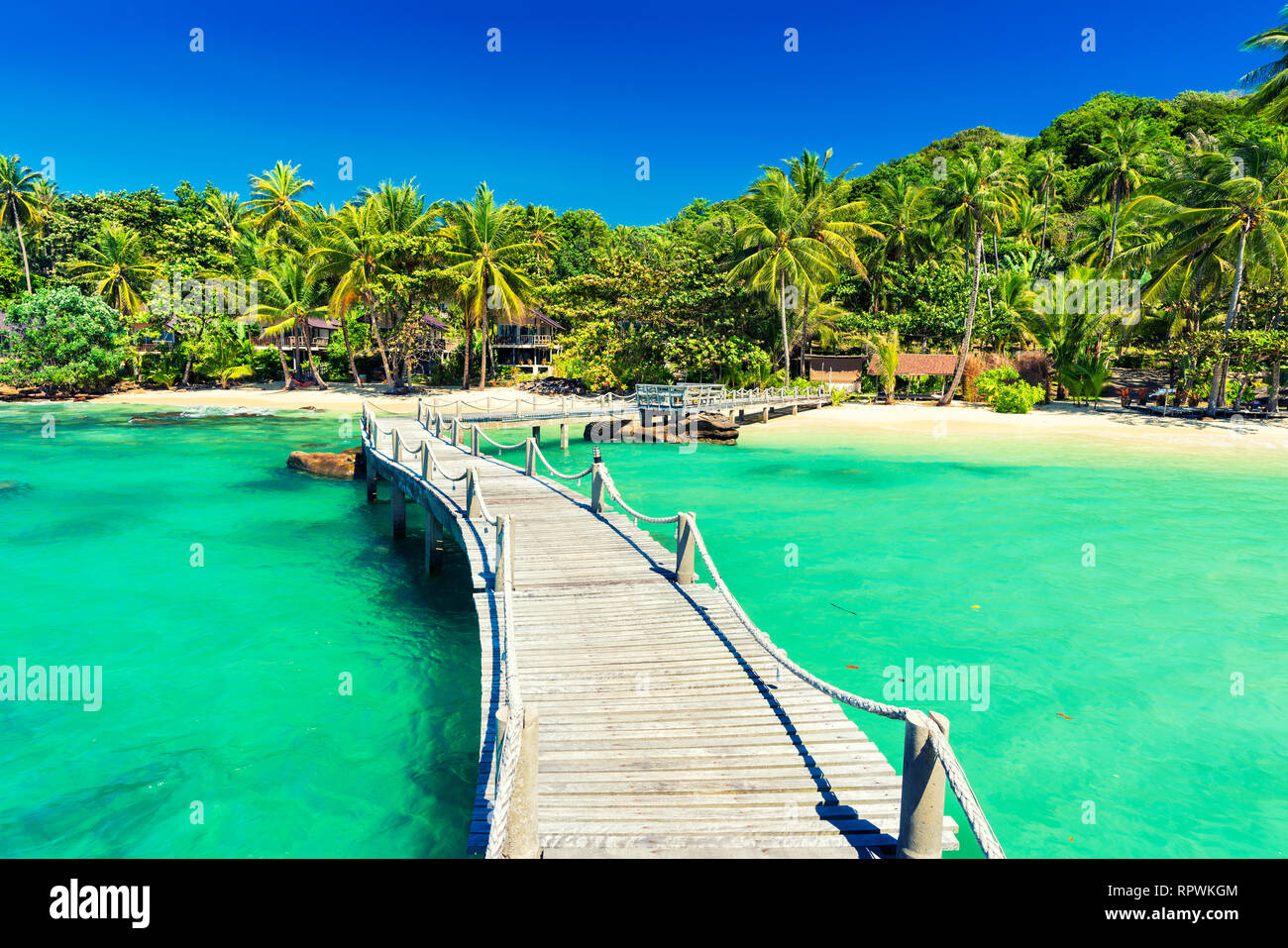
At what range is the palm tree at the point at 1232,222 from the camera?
30609mm

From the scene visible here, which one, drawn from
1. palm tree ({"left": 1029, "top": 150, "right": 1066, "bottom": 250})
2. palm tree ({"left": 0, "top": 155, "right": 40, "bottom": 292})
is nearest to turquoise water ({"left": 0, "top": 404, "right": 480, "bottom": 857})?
palm tree ({"left": 0, "top": 155, "right": 40, "bottom": 292})

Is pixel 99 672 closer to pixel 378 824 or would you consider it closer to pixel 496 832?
pixel 378 824

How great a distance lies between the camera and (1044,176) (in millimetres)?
58156

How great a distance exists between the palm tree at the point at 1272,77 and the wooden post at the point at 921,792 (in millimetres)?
40911

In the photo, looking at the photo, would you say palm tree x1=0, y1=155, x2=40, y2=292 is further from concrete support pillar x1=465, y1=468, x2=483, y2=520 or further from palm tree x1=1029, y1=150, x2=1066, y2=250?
palm tree x1=1029, y1=150, x2=1066, y2=250

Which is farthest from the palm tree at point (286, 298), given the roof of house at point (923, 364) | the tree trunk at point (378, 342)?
the roof of house at point (923, 364)

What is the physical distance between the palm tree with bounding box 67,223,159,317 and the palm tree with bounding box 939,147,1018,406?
180 feet

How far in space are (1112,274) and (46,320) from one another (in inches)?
2440

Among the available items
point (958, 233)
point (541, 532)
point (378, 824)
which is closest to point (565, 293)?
point (958, 233)

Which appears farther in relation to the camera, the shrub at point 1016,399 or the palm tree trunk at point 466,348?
the palm tree trunk at point 466,348

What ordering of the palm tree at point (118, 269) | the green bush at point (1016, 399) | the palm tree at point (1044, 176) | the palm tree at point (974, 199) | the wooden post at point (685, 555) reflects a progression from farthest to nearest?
the palm tree at point (1044, 176)
the palm tree at point (118, 269)
the palm tree at point (974, 199)
the green bush at point (1016, 399)
the wooden post at point (685, 555)

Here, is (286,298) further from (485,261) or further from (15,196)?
(15,196)

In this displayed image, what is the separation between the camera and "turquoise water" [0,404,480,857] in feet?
23.5

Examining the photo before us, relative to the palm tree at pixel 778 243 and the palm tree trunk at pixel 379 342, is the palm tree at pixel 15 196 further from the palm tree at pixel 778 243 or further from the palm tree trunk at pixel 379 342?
the palm tree at pixel 778 243
